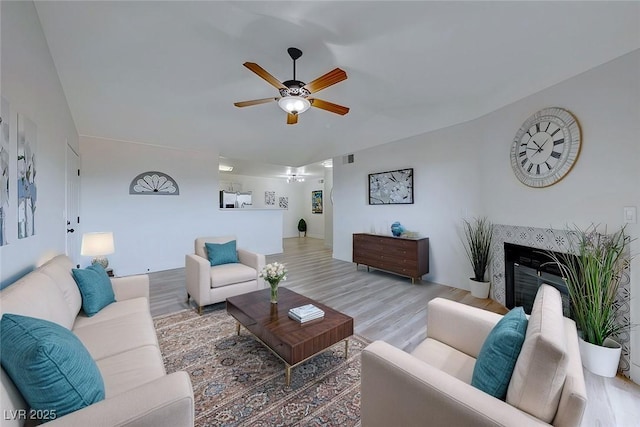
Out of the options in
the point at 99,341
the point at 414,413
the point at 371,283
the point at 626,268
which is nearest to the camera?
the point at 414,413

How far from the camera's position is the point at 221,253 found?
11.4 feet

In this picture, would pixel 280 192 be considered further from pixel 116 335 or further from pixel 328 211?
pixel 116 335

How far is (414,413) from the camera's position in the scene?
3.51 ft

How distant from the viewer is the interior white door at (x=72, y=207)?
10.9 ft

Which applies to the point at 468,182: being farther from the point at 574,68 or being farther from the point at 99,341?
the point at 99,341

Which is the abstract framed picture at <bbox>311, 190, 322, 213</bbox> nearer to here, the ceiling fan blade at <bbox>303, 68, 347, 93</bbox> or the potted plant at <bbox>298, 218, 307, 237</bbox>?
the potted plant at <bbox>298, 218, 307, 237</bbox>

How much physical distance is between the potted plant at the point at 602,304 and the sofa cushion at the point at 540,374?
160 centimetres

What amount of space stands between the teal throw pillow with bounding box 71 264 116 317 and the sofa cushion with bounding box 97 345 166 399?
794 mm

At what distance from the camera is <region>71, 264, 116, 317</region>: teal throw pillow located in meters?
2.00

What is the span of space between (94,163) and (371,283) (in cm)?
523

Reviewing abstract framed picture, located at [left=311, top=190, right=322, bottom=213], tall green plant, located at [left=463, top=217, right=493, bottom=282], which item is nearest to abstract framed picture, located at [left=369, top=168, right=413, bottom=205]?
tall green plant, located at [left=463, top=217, right=493, bottom=282]

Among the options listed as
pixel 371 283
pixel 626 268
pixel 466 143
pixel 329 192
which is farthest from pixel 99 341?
pixel 329 192

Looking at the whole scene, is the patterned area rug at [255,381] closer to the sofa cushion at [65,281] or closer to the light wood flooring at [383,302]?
the light wood flooring at [383,302]

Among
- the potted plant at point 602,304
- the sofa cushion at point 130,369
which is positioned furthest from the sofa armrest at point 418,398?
the potted plant at point 602,304
